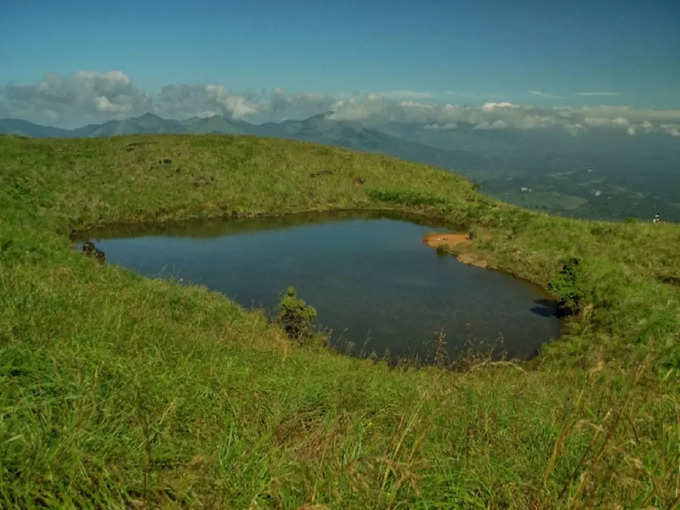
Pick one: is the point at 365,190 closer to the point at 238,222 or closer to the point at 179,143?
the point at 238,222

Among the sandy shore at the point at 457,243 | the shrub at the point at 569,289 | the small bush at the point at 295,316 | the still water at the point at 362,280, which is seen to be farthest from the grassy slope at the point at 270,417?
the sandy shore at the point at 457,243

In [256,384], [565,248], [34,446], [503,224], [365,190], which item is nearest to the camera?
[34,446]

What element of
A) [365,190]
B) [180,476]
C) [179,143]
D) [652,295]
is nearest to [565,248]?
[652,295]

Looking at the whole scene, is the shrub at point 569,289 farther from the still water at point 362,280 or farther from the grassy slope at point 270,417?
the grassy slope at point 270,417

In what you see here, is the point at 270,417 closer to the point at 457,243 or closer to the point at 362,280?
the point at 362,280

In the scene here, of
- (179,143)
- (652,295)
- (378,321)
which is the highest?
(179,143)

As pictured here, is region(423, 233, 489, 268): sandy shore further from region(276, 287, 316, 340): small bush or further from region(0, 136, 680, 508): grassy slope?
region(276, 287, 316, 340): small bush

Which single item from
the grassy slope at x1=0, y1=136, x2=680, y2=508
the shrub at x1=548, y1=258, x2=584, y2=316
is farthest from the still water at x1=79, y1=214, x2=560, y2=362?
the grassy slope at x1=0, y1=136, x2=680, y2=508

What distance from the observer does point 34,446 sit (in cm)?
297

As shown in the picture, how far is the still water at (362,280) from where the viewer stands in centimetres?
1638

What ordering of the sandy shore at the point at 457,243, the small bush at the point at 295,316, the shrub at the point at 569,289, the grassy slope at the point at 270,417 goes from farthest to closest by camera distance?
the sandy shore at the point at 457,243
the shrub at the point at 569,289
the small bush at the point at 295,316
the grassy slope at the point at 270,417

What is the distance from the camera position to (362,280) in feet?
73.7

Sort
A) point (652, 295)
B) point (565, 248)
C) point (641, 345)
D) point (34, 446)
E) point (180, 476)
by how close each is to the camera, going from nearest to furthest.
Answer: point (34, 446)
point (180, 476)
point (641, 345)
point (652, 295)
point (565, 248)

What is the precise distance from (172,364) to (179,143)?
49.8m
